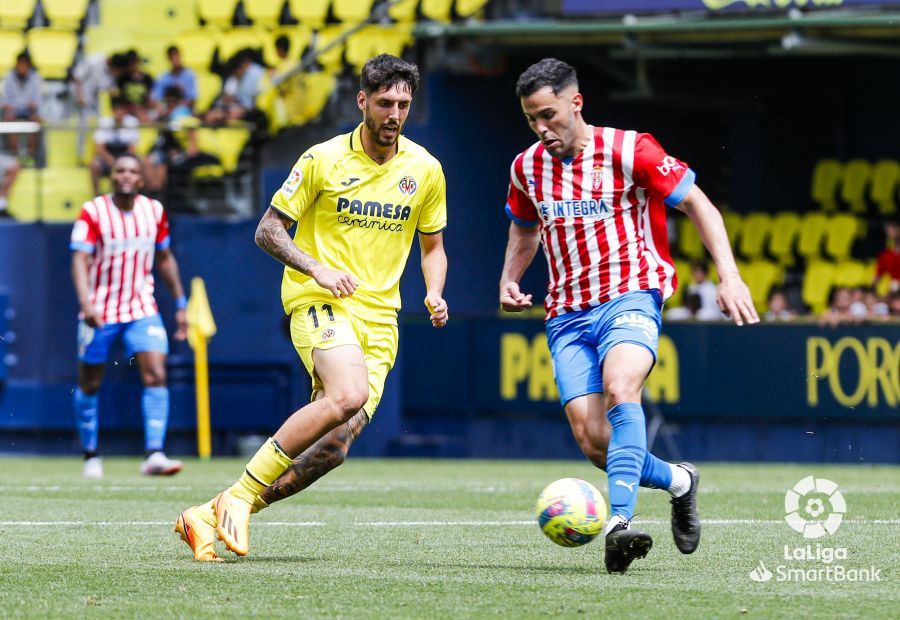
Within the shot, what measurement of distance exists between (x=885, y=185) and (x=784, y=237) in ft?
4.67

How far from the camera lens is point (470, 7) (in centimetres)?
1689

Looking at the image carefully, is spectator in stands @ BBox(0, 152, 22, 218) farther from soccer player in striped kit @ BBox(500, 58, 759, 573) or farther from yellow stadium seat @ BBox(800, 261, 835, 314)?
soccer player in striped kit @ BBox(500, 58, 759, 573)

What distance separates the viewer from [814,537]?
7.31 meters

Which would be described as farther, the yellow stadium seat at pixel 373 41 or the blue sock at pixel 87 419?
the yellow stadium seat at pixel 373 41

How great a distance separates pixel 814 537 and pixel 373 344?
2.14 m

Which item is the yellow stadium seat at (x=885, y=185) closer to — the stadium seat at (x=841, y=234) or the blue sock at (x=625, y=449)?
the stadium seat at (x=841, y=234)

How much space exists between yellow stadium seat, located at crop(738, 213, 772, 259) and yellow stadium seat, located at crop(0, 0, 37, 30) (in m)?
8.49

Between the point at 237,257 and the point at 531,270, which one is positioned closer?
the point at 237,257

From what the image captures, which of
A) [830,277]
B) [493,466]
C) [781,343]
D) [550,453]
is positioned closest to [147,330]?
[493,466]

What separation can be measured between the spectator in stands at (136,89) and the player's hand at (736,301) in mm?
12060

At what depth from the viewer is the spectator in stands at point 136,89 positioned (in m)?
17.5

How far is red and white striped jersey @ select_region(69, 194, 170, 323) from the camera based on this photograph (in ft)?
40.4

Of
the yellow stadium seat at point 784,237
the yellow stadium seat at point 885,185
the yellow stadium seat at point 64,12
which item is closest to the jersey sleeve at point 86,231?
the yellow stadium seat at point 64,12

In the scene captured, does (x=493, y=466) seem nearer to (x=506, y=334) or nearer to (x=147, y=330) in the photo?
(x=506, y=334)
